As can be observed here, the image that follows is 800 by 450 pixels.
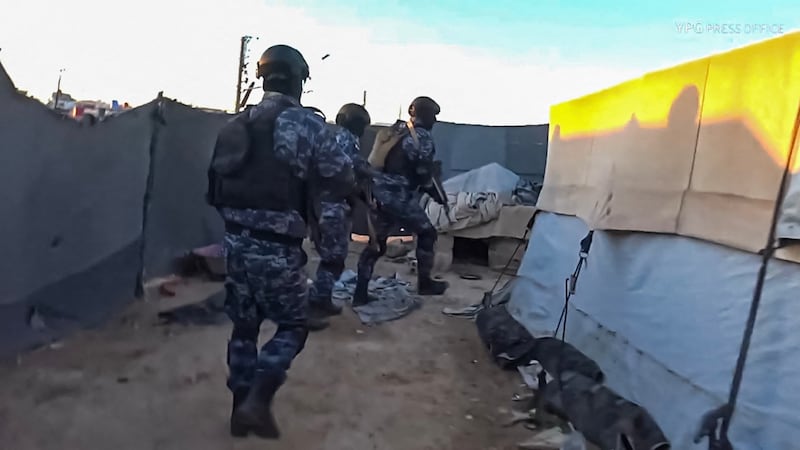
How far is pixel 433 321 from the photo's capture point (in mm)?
7191

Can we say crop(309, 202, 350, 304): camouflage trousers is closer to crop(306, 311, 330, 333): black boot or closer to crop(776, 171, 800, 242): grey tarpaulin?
crop(306, 311, 330, 333): black boot

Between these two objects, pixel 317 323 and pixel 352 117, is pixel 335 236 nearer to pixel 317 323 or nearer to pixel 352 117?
pixel 317 323

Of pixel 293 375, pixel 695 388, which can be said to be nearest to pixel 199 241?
pixel 293 375

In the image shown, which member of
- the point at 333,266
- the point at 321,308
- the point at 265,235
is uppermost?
the point at 265,235

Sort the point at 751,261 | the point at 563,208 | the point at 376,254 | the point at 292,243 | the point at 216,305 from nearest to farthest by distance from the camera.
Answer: the point at 751,261, the point at 292,243, the point at 563,208, the point at 216,305, the point at 376,254

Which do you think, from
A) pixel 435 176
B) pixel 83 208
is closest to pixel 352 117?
pixel 435 176

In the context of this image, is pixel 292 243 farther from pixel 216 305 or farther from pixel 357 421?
pixel 216 305

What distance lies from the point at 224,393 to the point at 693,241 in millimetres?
2785

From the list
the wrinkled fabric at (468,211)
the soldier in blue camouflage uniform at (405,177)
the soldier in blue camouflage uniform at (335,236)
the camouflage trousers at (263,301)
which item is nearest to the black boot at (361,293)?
the soldier in blue camouflage uniform at (405,177)

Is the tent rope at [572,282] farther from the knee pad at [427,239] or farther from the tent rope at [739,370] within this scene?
the knee pad at [427,239]

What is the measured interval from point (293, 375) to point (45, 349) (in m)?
1.72

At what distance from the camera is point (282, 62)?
390cm

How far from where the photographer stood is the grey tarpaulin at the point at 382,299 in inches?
280

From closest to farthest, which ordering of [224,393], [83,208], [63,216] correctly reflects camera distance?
[224,393], [63,216], [83,208]
